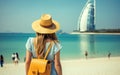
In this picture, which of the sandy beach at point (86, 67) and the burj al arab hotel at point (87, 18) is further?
the burj al arab hotel at point (87, 18)

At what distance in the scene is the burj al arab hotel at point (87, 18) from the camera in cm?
802

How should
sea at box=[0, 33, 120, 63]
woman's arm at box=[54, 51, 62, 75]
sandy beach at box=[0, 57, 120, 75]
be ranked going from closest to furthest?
woman's arm at box=[54, 51, 62, 75] < sandy beach at box=[0, 57, 120, 75] < sea at box=[0, 33, 120, 63]

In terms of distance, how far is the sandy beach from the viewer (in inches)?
293

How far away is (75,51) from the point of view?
27.7ft

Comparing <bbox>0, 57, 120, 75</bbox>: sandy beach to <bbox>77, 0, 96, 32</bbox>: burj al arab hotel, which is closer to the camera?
<bbox>0, 57, 120, 75</bbox>: sandy beach

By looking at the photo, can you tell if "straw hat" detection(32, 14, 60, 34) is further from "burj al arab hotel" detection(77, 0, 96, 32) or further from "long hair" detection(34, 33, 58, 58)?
"burj al arab hotel" detection(77, 0, 96, 32)

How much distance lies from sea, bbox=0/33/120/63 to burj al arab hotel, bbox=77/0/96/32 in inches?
7.0

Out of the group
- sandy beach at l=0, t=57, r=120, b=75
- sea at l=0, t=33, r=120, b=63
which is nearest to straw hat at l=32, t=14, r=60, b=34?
sandy beach at l=0, t=57, r=120, b=75

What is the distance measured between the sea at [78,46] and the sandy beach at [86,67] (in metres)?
0.12

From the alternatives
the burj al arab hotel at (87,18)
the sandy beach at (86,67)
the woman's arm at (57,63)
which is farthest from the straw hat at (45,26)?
the burj al arab hotel at (87,18)

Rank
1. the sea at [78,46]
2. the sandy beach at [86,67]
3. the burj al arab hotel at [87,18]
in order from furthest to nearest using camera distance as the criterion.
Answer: the burj al arab hotel at [87,18] → the sea at [78,46] → the sandy beach at [86,67]

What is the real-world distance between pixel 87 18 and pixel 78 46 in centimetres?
69

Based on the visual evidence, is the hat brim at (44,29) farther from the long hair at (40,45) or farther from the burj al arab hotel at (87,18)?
the burj al arab hotel at (87,18)

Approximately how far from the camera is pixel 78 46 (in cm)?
848
